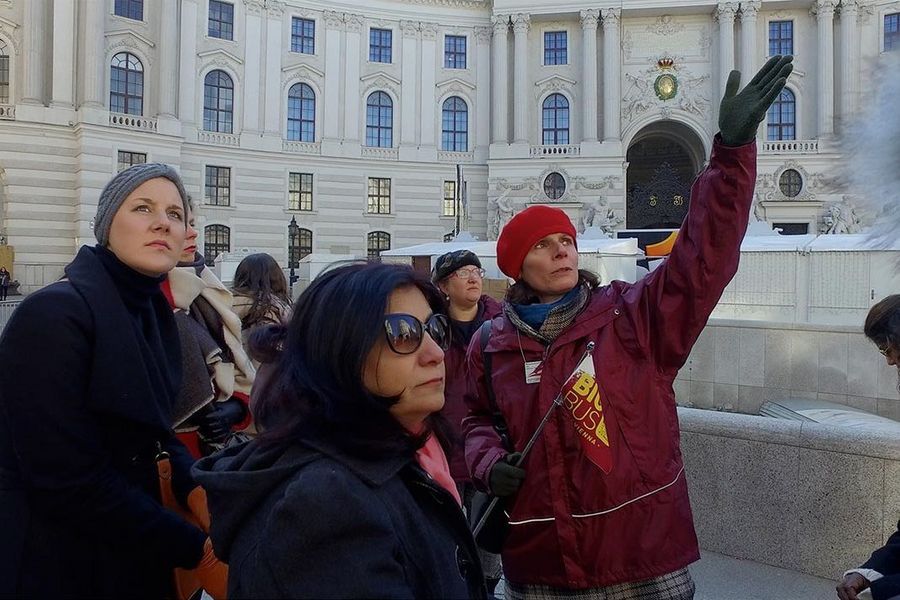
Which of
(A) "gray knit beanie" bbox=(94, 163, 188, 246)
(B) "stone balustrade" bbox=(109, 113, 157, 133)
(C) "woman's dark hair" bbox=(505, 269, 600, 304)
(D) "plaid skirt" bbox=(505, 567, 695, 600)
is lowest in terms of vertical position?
(D) "plaid skirt" bbox=(505, 567, 695, 600)

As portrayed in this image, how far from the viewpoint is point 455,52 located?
1490 inches

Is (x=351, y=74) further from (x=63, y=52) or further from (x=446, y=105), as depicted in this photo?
(x=63, y=52)

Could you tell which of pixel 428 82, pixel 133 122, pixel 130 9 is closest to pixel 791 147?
pixel 428 82

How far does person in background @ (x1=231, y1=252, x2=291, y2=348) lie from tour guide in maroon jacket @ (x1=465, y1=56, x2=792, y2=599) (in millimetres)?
2341

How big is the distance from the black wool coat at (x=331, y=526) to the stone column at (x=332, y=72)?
36.4 metres

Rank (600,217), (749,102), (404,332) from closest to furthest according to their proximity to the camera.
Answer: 1. (404,332)
2. (749,102)
3. (600,217)

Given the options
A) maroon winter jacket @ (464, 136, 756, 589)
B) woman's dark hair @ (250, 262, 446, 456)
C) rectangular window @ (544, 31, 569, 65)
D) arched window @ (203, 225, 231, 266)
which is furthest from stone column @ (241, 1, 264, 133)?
woman's dark hair @ (250, 262, 446, 456)

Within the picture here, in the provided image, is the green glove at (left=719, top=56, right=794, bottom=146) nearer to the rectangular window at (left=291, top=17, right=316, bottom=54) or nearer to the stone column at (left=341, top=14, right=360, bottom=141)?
the stone column at (left=341, top=14, right=360, bottom=141)

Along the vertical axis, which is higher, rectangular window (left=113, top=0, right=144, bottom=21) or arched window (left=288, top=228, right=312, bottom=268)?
rectangular window (left=113, top=0, right=144, bottom=21)

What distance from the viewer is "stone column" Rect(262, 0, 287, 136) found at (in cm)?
3459

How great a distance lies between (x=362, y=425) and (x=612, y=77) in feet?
Result: 126

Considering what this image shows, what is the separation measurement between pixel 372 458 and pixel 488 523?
4.09 ft

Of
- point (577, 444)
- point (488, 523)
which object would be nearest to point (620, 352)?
point (577, 444)

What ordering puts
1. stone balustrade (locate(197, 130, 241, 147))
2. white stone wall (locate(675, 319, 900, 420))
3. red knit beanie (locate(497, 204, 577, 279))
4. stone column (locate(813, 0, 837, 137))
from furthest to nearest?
1. stone column (locate(813, 0, 837, 137))
2. stone balustrade (locate(197, 130, 241, 147))
3. white stone wall (locate(675, 319, 900, 420))
4. red knit beanie (locate(497, 204, 577, 279))
